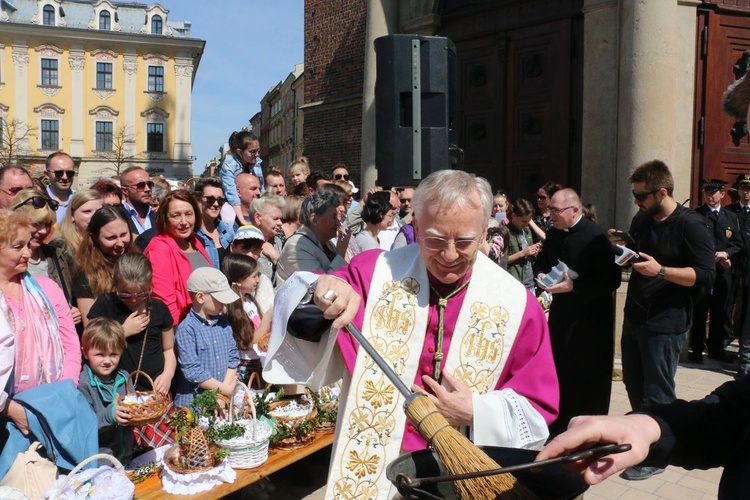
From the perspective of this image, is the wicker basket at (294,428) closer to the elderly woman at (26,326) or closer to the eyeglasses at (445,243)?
the elderly woman at (26,326)

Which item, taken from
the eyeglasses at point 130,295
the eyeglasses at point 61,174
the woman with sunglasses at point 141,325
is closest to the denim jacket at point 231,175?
the eyeglasses at point 61,174

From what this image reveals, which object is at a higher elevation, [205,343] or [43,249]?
[43,249]

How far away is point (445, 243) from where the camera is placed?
8.32 feet

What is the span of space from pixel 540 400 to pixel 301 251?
2.69 m

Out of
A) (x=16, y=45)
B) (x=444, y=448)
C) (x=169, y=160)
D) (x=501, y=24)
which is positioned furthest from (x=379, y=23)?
(x=16, y=45)

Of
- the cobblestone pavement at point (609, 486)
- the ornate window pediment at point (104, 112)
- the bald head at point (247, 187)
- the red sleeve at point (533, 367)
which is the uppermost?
the ornate window pediment at point (104, 112)

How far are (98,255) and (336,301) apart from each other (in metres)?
3.08

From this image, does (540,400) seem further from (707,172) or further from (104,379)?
(707,172)

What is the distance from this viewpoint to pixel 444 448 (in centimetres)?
180

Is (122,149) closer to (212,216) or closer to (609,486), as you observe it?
(212,216)

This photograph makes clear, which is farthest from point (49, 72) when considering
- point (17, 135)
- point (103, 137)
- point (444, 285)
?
point (444, 285)

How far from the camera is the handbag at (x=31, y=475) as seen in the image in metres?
3.24

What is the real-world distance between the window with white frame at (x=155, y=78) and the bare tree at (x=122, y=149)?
12.8 feet

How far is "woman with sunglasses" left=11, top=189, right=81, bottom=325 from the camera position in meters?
4.46
